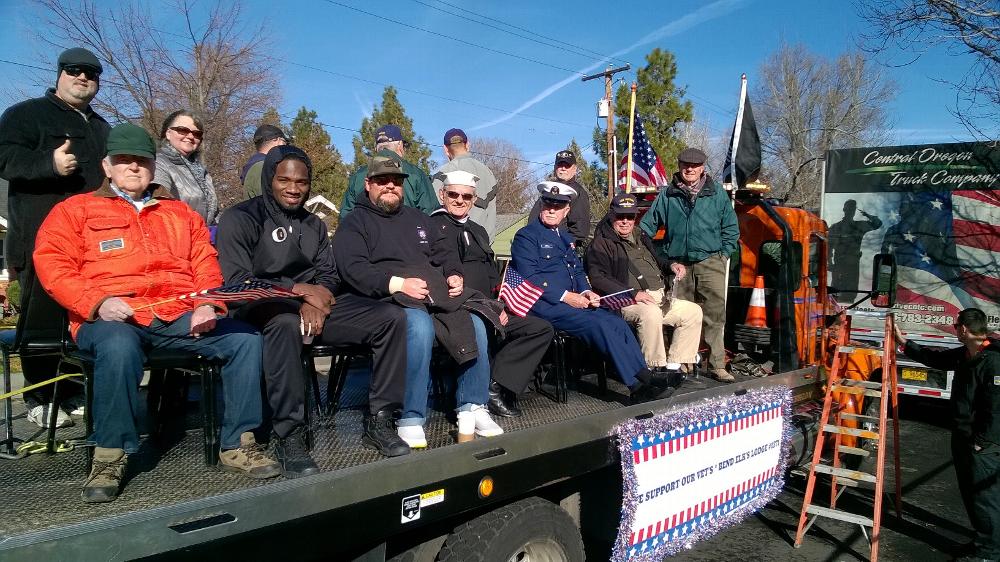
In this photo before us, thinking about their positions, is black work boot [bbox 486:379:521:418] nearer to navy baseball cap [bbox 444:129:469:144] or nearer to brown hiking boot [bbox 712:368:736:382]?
brown hiking boot [bbox 712:368:736:382]

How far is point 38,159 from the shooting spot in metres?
3.33

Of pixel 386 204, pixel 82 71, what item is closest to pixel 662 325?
pixel 386 204

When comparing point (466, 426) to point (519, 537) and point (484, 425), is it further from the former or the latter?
point (519, 537)

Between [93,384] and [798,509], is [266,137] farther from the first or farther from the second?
[798,509]

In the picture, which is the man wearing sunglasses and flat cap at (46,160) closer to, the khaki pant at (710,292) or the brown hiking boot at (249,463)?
the brown hiking boot at (249,463)

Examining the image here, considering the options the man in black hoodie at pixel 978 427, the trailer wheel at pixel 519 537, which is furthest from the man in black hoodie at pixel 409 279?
the man in black hoodie at pixel 978 427

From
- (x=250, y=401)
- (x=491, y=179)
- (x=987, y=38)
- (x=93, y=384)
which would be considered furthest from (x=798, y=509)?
(x=987, y=38)

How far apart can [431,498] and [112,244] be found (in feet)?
5.75

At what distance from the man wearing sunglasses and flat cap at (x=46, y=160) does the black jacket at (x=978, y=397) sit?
19.4ft

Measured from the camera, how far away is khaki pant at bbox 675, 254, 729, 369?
17.7ft

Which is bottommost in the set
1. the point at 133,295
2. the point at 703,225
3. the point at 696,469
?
the point at 696,469

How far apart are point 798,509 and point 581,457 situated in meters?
3.26

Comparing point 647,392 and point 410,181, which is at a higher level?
point 410,181

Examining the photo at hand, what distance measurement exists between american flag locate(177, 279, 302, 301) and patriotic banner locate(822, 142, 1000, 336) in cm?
831
